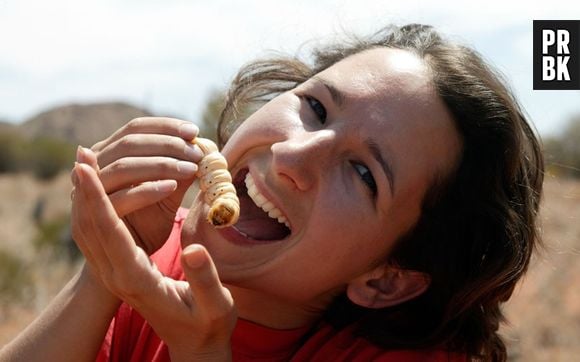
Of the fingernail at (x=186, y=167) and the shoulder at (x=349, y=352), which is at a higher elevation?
the fingernail at (x=186, y=167)

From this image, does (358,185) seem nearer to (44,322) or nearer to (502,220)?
(502,220)

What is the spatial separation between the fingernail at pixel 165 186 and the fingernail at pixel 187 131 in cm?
24

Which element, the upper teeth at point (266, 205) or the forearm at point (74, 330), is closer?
the forearm at point (74, 330)

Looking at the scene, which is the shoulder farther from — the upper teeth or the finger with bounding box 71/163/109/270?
the finger with bounding box 71/163/109/270

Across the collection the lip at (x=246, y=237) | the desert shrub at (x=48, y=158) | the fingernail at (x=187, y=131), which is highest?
the fingernail at (x=187, y=131)

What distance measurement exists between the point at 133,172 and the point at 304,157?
566mm

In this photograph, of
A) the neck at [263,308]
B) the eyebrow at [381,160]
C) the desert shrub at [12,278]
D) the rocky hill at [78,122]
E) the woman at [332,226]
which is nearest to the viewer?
the woman at [332,226]

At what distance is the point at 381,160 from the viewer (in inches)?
121

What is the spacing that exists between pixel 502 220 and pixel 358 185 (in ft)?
2.30

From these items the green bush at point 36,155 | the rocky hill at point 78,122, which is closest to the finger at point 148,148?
the rocky hill at point 78,122

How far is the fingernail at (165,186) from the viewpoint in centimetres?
273

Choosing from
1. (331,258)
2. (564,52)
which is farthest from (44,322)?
(564,52)

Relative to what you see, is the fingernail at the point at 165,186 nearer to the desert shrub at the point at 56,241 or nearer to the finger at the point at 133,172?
the finger at the point at 133,172

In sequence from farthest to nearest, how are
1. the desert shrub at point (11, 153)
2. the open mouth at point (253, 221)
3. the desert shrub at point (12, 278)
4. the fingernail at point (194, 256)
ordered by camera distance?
the desert shrub at point (11, 153)
the desert shrub at point (12, 278)
the open mouth at point (253, 221)
the fingernail at point (194, 256)
